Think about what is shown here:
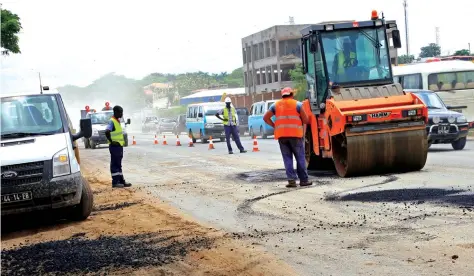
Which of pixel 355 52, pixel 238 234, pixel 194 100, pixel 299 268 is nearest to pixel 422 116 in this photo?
pixel 355 52

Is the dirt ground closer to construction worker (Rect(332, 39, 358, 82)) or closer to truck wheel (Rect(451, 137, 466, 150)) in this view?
construction worker (Rect(332, 39, 358, 82))

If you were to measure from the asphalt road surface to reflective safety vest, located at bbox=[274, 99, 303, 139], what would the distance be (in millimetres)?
→ 942

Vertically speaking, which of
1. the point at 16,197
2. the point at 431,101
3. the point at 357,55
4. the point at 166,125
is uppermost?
the point at 357,55

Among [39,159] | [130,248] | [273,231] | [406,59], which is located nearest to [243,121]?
[406,59]

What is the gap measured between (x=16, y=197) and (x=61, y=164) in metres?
0.72

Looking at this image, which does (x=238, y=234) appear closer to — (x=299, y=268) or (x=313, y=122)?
(x=299, y=268)

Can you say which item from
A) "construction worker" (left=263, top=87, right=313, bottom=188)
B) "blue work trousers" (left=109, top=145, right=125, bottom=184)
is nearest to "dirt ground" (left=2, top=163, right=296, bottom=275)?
"construction worker" (left=263, top=87, right=313, bottom=188)

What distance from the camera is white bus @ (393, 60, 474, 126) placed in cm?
→ 2756

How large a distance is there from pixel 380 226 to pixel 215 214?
2785 mm

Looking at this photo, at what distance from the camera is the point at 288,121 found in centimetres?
1362

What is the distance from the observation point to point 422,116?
13.9 m

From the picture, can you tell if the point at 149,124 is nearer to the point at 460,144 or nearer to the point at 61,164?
the point at 460,144

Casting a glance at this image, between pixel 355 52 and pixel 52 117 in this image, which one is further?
pixel 355 52

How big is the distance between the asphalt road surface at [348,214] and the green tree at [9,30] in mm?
16141
